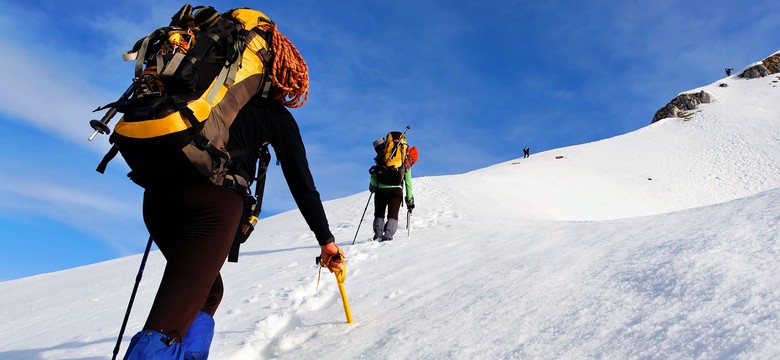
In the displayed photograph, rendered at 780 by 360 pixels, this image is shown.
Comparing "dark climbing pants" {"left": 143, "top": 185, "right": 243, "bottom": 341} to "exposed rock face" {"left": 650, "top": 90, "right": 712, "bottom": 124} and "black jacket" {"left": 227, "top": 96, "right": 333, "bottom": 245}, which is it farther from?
"exposed rock face" {"left": 650, "top": 90, "right": 712, "bottom": 124}

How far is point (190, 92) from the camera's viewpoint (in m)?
1.92

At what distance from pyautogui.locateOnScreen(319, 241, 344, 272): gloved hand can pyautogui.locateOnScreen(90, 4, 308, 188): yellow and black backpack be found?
0.74m

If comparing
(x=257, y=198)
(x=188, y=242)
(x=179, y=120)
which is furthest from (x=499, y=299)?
(x=179, y=120)

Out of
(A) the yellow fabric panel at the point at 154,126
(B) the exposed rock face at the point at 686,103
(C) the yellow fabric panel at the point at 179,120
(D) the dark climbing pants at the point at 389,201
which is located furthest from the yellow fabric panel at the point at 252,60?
(B) the exposed rock face at the point at 686,103

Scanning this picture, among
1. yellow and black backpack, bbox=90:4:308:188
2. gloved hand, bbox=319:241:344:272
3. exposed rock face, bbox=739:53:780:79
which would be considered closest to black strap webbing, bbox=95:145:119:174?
yellow and black backpack, bbox=90:4:308:188

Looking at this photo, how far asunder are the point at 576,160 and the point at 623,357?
32836 millimetres

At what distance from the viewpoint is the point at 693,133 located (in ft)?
128

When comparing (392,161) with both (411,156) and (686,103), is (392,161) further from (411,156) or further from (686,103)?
(686,103)

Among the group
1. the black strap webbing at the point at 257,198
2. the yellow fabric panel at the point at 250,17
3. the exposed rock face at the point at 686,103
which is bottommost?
the black strap webbing at the point at 257,198

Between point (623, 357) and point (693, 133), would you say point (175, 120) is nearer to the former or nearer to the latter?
point (623, 357)

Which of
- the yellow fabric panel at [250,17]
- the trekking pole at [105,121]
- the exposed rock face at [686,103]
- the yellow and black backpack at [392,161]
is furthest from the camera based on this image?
the exposed rock face at [686,103]

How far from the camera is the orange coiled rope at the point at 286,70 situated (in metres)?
2.39

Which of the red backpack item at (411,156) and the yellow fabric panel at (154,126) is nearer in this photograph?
→ the yellow fabric panel at (154,126)

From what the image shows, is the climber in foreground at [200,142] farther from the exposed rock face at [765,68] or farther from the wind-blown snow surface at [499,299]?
the exposed rock face at [765,68]
